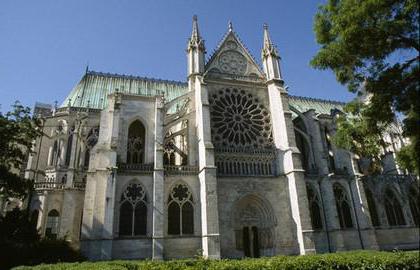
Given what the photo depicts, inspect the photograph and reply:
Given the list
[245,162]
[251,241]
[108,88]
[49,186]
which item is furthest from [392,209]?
[108,88]

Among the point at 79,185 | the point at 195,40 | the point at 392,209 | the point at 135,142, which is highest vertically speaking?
the point at 195,40

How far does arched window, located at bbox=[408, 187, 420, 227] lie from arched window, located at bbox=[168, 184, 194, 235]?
25.4 metres

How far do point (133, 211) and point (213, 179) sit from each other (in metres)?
6.21

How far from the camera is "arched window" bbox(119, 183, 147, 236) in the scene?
65.9ft

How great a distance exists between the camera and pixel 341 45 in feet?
40.7

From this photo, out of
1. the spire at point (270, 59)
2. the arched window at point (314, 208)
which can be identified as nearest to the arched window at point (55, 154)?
the spire at point (270, 59)

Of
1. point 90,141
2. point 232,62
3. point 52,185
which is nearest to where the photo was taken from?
point 52,185

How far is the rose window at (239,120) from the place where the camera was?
25734 millimetres

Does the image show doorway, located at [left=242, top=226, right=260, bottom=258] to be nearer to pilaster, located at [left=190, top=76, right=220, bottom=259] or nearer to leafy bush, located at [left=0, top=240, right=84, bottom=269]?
pilaster, located at [left=190, top=76, right=220, bottom=259]

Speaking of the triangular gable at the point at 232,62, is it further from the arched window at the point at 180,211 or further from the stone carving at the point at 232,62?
the arched window at the point at 180,211

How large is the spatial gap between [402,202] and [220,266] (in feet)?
98.1

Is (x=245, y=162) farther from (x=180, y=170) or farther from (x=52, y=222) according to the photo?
(x=52, y=222)

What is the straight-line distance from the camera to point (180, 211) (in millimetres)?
21391

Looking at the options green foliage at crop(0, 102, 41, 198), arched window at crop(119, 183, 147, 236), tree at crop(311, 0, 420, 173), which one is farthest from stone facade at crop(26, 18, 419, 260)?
tree at crop(311, 0, 420, 173)
